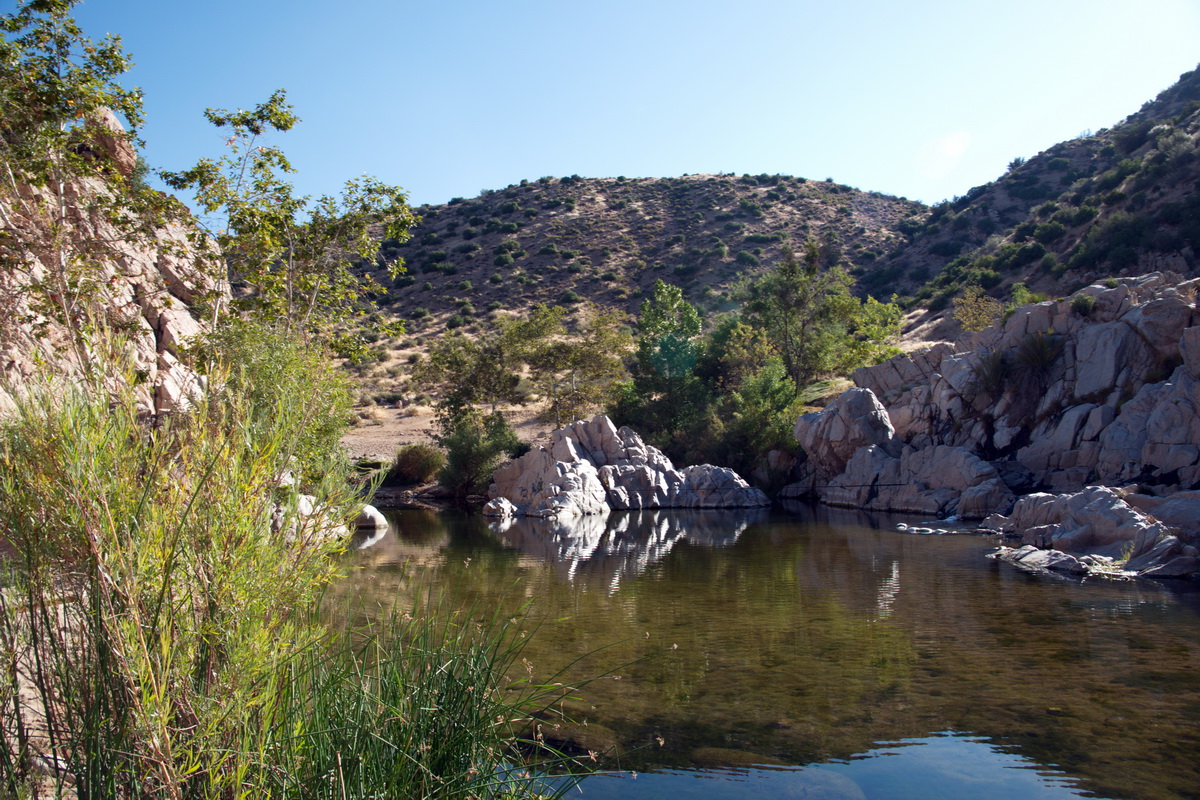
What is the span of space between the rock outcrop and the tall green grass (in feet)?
80.6

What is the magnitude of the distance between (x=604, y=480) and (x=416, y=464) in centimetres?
987

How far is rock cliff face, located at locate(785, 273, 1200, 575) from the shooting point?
1950 cm

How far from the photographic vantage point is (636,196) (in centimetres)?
7881

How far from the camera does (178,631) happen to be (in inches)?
115

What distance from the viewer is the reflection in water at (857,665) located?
6.52 meters

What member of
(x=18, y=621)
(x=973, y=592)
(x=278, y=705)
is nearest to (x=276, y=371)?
(x=18, y=621)

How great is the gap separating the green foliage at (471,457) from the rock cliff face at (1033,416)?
12.3 metres

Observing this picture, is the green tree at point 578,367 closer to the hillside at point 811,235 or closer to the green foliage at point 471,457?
the green foliage at point 471,457

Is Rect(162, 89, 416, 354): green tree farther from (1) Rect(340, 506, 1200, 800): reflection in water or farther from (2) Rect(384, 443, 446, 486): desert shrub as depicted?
(2) Rect(384, 443, 446, 486): desert shrub

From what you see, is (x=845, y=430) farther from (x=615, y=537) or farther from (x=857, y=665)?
(x=857, y=665)

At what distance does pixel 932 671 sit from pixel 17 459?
8.95 metres

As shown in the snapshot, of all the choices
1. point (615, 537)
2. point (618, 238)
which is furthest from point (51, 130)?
point (618, 238)

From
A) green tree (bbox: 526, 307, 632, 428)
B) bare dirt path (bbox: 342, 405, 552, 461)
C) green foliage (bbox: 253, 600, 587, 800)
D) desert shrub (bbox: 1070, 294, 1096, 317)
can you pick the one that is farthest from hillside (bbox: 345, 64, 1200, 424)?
green foliage (bbox: 253, 600, 587, 800)

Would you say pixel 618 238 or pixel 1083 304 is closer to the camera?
pixel 1083 304
